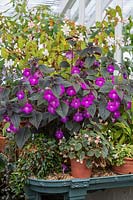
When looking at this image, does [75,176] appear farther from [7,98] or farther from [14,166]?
[7,98]

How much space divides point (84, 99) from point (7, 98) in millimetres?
359

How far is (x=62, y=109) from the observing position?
168cm

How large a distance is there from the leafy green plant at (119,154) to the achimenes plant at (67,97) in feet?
0.48

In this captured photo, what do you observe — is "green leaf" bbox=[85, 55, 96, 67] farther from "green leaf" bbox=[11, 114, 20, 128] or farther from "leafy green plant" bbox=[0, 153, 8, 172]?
"leafy green plant" bbox=[0, 153, 8, 172]

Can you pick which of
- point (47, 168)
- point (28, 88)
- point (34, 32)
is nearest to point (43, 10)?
point (34, 32)

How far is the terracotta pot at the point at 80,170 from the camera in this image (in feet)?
→ 5.62

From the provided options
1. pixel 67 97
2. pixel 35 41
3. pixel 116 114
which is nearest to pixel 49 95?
pixel 67 97

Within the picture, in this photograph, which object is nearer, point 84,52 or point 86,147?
point 86,147

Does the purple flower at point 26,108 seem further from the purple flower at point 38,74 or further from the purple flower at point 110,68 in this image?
the purple flower at point 110,68

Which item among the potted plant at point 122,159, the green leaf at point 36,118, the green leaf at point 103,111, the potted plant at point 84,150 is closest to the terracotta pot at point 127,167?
the potted plant at point 122,159

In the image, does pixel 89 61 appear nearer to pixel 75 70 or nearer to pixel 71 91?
pixel 75 70

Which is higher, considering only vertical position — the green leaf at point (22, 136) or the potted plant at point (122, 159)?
the green leaf at point (22, 136)

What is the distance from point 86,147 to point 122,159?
206 millimetres

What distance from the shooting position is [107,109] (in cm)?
174
